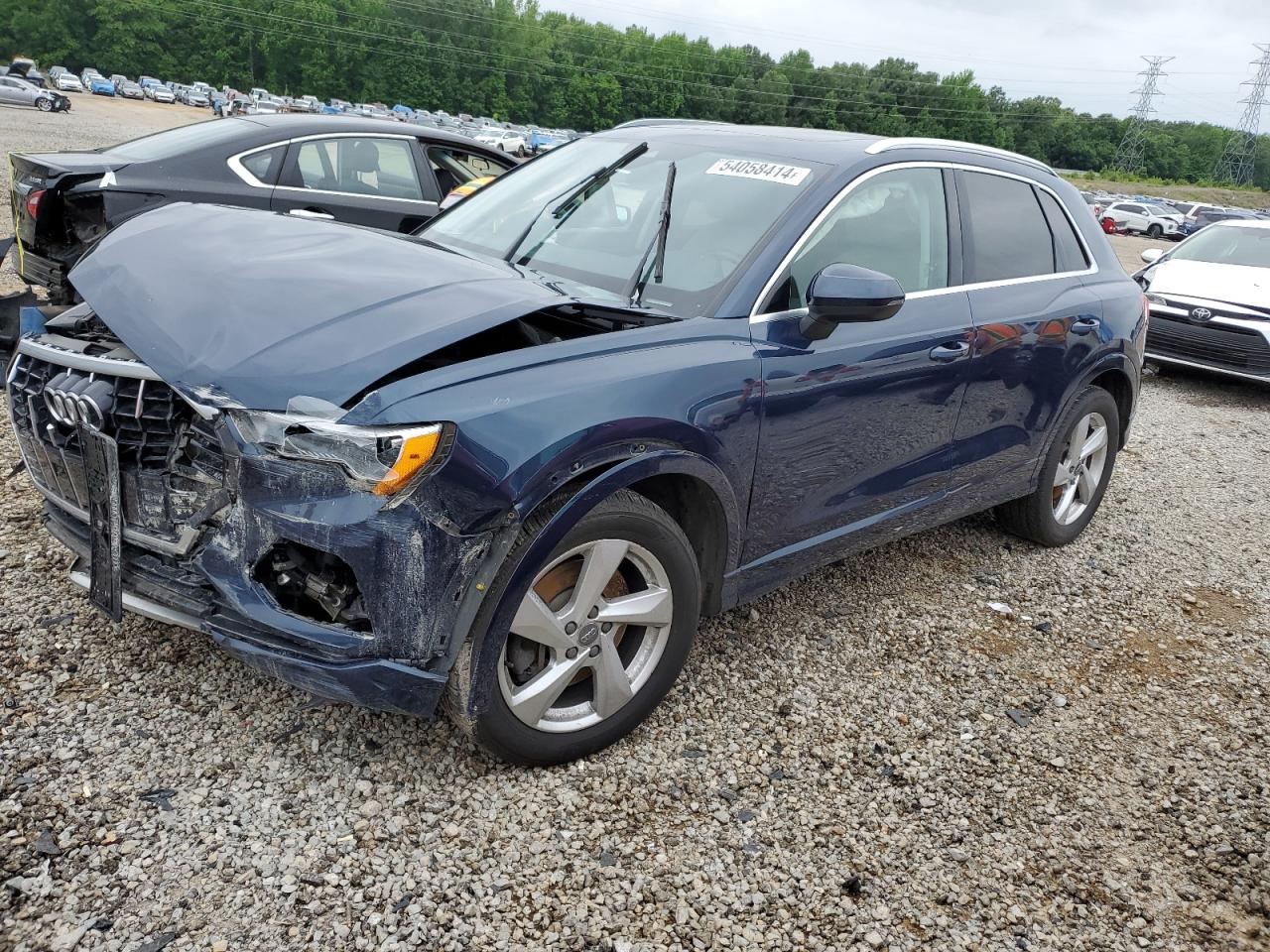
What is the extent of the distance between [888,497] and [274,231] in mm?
2372

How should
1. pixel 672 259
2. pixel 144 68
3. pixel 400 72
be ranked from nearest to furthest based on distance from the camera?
pixel 672 259
pixel 144 68
pixel 400 72

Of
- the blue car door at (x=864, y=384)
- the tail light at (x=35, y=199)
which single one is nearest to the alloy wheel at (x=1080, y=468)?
the blue car door at (x=864, y=384)

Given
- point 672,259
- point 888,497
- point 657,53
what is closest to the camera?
point 672,259

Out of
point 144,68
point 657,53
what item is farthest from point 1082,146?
point 144,68

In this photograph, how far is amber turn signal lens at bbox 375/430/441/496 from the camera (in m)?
2.24

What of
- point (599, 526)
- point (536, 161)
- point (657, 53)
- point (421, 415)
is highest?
point (657, 53)

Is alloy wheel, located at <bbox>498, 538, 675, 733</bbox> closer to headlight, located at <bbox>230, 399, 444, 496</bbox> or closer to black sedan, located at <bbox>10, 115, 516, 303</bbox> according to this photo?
headlight, located at <bbox>230, 399, 444, 496</bbox>

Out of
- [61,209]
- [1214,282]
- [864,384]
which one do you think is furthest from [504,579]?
[1214,282]

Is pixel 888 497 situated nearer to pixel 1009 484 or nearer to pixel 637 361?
pixel 1009 484

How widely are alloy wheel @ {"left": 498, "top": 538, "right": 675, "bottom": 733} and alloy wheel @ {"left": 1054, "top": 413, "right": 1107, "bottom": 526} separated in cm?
271

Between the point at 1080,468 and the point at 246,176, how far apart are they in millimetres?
5547

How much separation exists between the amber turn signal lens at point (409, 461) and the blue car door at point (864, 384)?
3.77 feet

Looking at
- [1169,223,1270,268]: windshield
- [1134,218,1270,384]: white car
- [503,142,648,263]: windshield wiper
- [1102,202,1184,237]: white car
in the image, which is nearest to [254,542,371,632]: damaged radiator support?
Result: [503,142,648,263]: windshield wiper

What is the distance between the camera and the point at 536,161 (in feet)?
13.8
